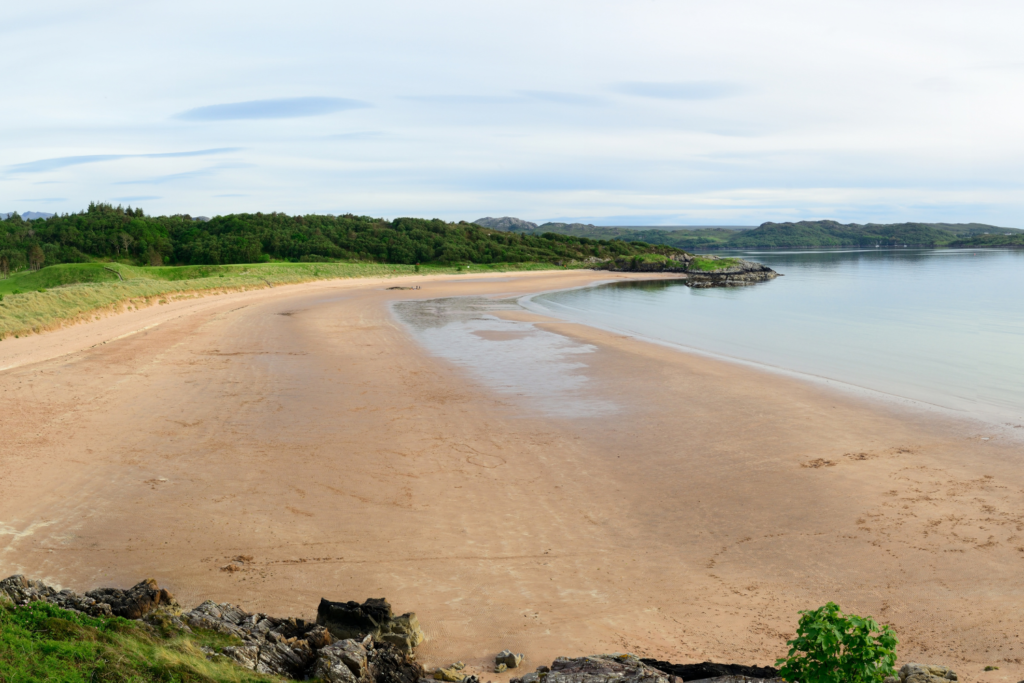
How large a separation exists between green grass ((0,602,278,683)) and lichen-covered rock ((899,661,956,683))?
4411 mm

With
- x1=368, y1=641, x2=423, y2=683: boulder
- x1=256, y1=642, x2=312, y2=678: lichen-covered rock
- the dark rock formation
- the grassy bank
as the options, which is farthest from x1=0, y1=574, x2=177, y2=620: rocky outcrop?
the grassy bank

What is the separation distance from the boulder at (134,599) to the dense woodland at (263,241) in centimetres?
7252

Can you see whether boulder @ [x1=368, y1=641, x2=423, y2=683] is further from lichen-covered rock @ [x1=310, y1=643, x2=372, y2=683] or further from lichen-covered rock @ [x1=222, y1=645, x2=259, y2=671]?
lichen-covered rock @ [x1=222, y1=645, x2=259, y2=671]

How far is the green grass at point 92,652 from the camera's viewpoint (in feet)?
12.8

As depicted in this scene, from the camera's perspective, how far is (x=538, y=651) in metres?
5.72

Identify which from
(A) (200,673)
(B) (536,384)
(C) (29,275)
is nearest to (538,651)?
(A) (200,673)

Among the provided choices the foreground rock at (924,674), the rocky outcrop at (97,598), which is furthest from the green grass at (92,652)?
the foreground rock at (924,674)

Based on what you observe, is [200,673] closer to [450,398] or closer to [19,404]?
[450,398]

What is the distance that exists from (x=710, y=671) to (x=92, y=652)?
165 inches

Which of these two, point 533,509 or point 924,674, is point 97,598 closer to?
point 533,509

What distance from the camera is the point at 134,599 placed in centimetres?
566

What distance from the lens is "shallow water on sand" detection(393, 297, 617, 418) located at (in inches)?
585

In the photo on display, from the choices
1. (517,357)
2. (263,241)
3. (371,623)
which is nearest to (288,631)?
(371,623)

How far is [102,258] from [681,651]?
274 ft
